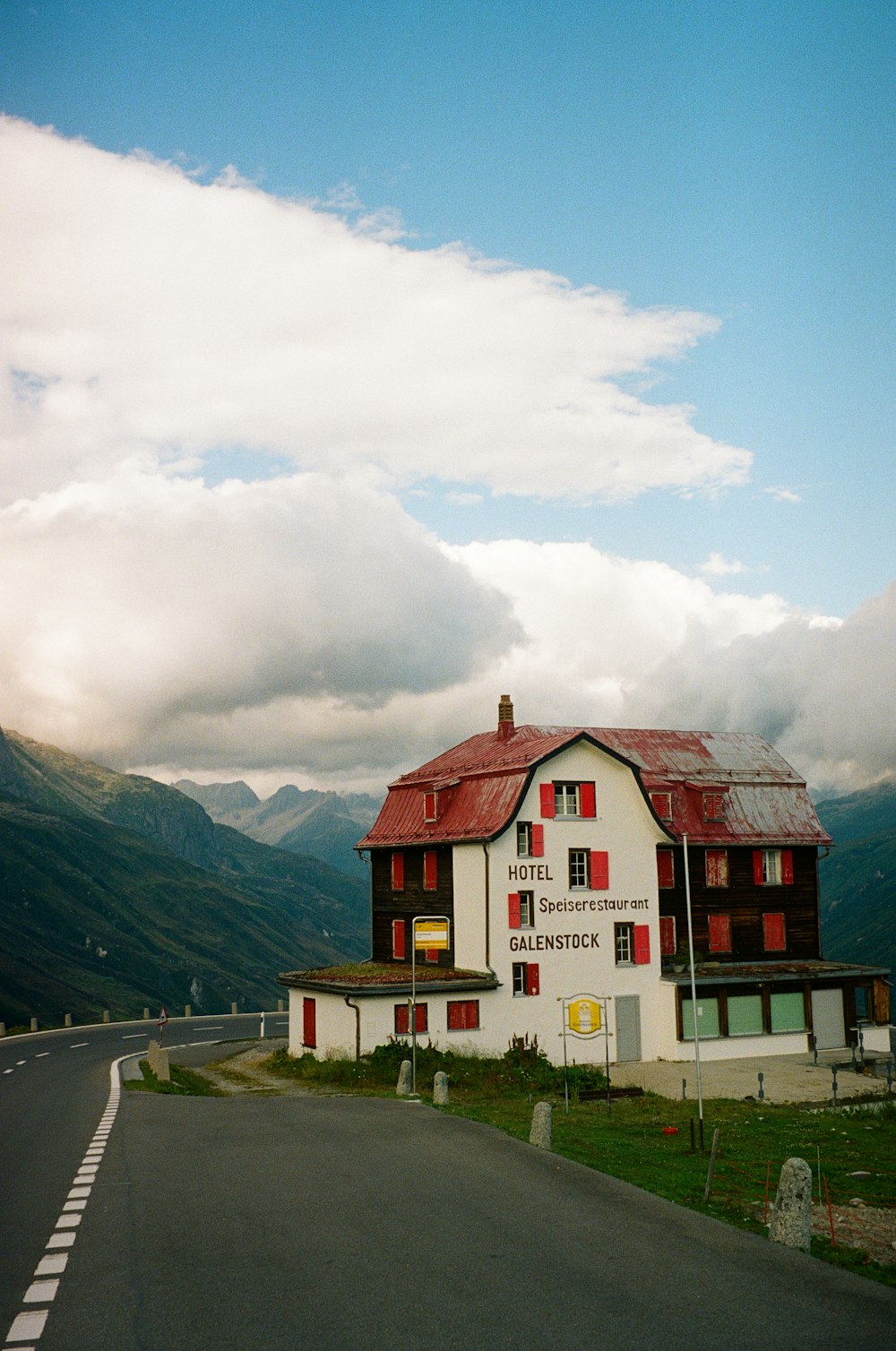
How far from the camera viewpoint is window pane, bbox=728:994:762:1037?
1806 inches

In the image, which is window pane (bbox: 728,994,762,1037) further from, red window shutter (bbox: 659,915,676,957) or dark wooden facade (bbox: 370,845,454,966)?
dark wooden facade (bbox: 370,845,454,966)

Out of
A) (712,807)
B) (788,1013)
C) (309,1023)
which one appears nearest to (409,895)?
(309,1023)

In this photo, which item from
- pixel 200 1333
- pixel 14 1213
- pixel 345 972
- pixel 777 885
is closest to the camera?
pixel 200 1333

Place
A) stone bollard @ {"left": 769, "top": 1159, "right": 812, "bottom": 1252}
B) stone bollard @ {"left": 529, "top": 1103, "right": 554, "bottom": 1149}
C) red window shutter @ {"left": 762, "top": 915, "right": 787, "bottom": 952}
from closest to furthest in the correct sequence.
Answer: stone bollard @ {"left": 769, "top": 1159, "right": 812, "bottom": 1252} → stone bollard @ {"left": 529, "top": 1103, "right": 554, "bottom": 1149} → red window shutter @ {"left": 762, "top": 915, "right": 787, "bottom": 952}

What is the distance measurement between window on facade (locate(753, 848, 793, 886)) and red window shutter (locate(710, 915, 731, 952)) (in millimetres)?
2441

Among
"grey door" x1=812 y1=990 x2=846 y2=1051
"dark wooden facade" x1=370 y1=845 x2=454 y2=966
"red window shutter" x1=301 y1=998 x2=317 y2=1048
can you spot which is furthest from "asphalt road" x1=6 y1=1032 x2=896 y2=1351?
"grey door" x1=812 y1=990 x2=846 y2=1051

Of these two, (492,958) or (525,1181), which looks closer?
(525,1181)

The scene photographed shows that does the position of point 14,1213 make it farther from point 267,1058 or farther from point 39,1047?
point 39,1047

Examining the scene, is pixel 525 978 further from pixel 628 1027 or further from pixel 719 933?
pixel 719 933

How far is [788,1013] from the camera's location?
47250 millimetres

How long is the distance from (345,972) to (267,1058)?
4639mm

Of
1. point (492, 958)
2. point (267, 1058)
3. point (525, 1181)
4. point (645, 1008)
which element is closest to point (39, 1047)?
point (267, 1058)

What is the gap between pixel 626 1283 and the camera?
449 inches

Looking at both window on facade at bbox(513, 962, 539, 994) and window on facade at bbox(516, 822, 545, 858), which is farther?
window on facade at bbox(516, 822, 545, 858)
